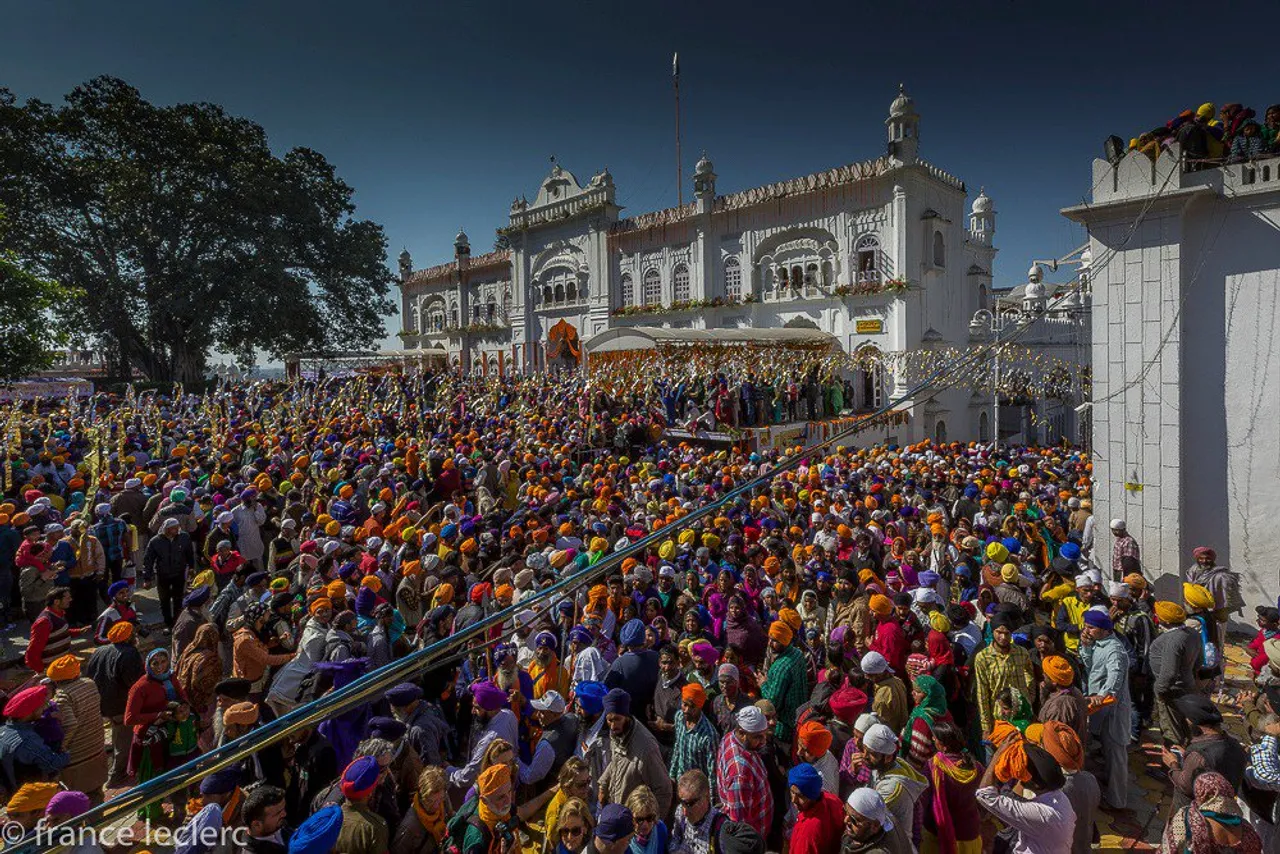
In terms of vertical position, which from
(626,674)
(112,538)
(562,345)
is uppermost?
(562,345)

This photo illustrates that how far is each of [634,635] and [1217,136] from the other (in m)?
8.50

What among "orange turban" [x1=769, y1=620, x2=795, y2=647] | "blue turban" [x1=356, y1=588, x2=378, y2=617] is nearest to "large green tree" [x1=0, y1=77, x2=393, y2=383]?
"blue turban" [x1=356, y1=588, x2=378, y2=617]

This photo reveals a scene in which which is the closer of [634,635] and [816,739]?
[816,739]

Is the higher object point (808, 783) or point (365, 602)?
point (365, 602)

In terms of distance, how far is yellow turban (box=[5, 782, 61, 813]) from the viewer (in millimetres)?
3273

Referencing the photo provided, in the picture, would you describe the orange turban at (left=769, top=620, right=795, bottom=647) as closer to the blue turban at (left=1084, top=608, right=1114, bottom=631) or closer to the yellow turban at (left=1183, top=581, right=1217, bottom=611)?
the blue turban at (left=1084, top=608, right=1114, bottom=631)

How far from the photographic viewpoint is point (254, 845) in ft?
10.2

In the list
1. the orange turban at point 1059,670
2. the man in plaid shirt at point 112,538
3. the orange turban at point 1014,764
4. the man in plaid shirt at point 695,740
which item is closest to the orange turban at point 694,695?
the man in plaid shirt at point 695,740

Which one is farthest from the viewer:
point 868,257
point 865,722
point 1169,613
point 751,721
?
point 868,257

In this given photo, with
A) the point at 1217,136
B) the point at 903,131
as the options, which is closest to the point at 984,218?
the point at 903,131

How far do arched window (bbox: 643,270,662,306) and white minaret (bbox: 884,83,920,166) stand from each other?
1092 centimetres

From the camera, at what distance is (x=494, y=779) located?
324 centimetres

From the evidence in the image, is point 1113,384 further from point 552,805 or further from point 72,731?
point 72,731

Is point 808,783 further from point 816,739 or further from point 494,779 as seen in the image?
point 494,779
